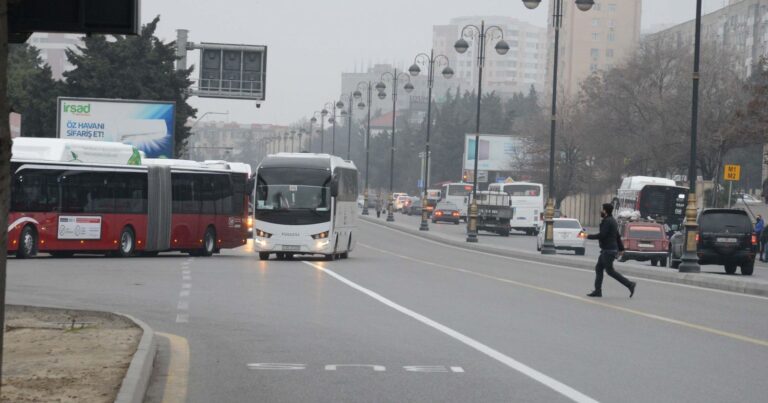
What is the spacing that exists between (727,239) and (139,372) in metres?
30.7

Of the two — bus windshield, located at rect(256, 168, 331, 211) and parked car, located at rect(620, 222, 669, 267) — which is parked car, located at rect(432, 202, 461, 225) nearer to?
parked car, located at rect(620, 222, 669, 267)

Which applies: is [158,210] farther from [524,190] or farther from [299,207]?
[524,190]

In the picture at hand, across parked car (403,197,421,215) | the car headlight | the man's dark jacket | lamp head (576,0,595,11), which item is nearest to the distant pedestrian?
the man's dark jacket

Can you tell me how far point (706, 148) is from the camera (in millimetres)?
81688

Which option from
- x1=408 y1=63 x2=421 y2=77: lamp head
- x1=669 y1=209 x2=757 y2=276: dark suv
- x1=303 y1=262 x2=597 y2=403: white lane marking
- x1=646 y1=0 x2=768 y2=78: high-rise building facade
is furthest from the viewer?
x1=646 y1=0 x2=768 y2=78: high-rise building facade

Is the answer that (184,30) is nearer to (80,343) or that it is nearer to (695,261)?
(695,261)

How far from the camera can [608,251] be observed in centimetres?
2420

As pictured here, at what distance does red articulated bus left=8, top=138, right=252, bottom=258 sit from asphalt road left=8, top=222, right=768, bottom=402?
6.25 metres

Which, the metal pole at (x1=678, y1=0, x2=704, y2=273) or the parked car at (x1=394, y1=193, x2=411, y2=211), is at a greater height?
the metal pole at (x1=678, y1=0, x2=704, y2=273)

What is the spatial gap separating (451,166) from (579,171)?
57.8 meters

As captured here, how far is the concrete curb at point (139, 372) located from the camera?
9.79m

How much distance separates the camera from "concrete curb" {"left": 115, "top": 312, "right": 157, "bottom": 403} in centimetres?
979

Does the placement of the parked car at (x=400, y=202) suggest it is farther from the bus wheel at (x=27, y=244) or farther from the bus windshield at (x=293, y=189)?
the bus wheel at (x=27, y=244)

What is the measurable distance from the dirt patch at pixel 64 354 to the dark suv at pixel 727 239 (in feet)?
84.3
